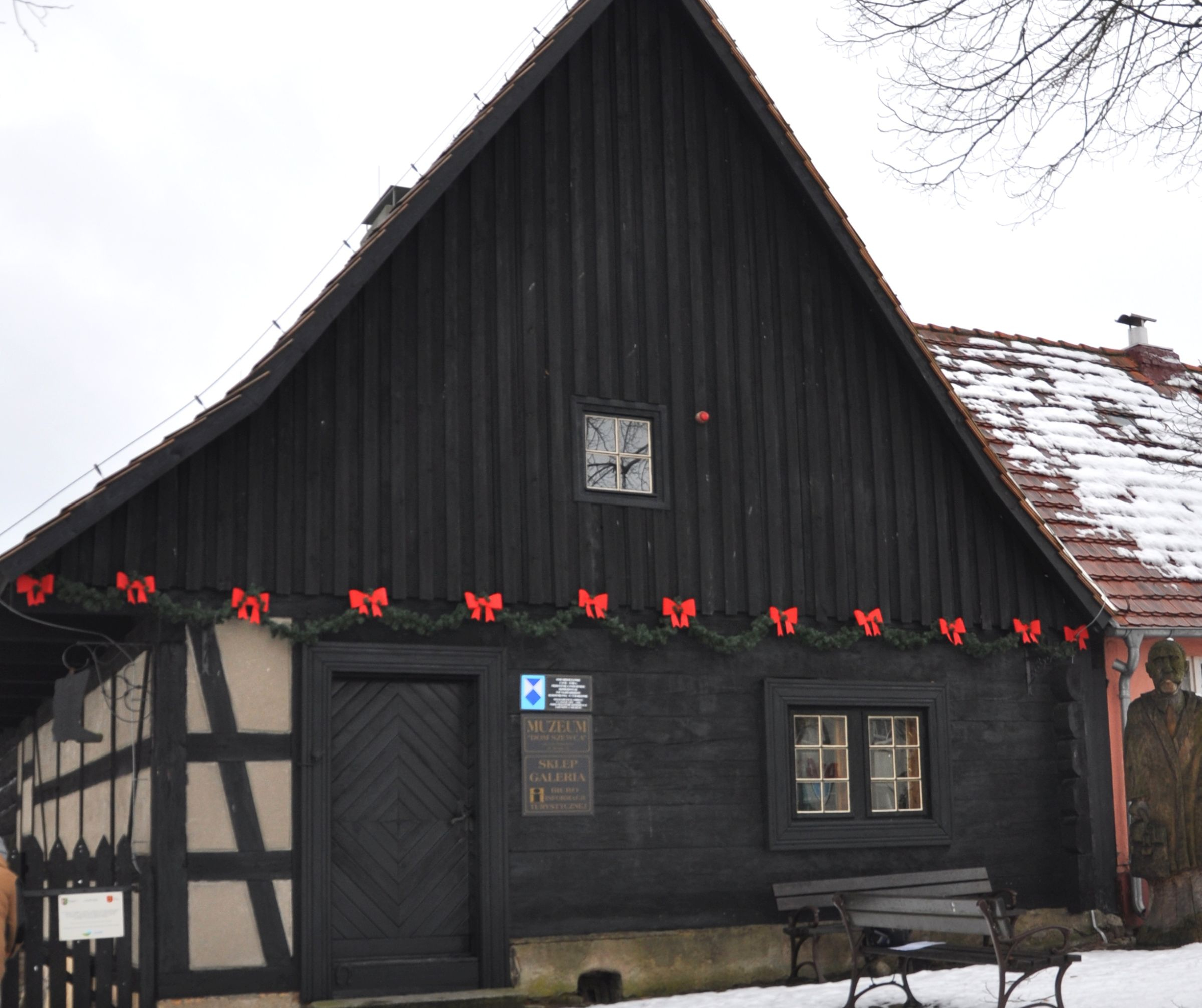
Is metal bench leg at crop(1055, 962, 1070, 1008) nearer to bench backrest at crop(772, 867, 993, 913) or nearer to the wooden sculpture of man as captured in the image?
bench backrest at crop(772, 867, 993, 913)

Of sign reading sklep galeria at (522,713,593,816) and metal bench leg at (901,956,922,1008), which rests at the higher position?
sign reading sklep galeria at (522,713,593,816)

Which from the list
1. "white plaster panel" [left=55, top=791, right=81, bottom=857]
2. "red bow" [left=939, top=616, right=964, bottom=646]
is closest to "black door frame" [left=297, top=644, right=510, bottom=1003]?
"white plaster panel" [left=55, top=791, right=81, bottom=857]

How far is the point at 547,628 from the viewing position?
10.8m

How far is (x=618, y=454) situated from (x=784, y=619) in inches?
70.1

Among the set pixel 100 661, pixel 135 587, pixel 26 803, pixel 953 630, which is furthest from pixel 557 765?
pixel 26 803

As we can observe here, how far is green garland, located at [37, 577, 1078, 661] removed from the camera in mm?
9500

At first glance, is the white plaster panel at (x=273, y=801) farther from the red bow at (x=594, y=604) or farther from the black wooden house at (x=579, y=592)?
the red bow at (x=594, y=604)

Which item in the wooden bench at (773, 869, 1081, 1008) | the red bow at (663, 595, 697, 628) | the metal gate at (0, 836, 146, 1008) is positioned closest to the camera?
the wooden bench at (773, 869, 1081, 1008)

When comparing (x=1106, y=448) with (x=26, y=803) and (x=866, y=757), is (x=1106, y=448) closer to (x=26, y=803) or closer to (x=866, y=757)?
(x=866, y=757)

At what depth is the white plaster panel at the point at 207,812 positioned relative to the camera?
959cm

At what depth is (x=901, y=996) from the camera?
10.3 m

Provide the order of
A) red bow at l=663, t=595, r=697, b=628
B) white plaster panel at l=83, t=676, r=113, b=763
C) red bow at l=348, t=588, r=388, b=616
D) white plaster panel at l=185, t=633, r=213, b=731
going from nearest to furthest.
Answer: white plaster panel at l=185, t=633, r=213, b=731, red bow at l=348, t=588, r=388, b=616, white plaster panel at l=83, t=676, r=113, b=763, red bow at l=663, t=595, r=697, b=628

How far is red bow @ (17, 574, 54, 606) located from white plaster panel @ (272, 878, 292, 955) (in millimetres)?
2244

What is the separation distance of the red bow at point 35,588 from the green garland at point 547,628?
2.7 inches
